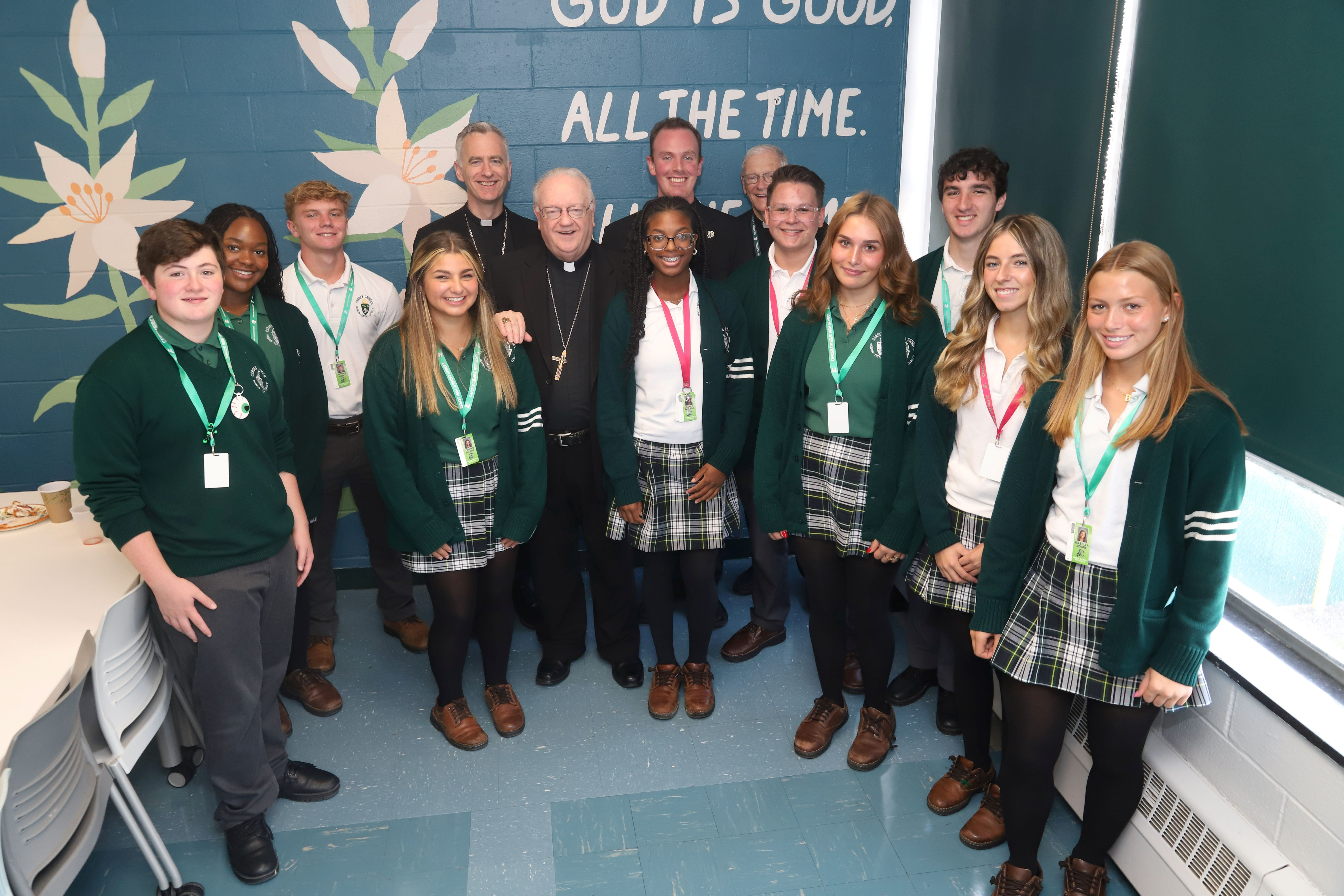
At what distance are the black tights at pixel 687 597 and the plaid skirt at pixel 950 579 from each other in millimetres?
731

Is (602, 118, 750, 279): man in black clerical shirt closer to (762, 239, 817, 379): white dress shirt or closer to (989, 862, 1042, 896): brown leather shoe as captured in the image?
(762, 239, 817, 379): white dress shirt

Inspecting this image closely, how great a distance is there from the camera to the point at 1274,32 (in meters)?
1.94

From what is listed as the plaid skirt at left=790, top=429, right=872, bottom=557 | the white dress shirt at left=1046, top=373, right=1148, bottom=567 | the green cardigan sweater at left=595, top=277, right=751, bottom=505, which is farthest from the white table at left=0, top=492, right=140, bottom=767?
the white dress shirt at left=1046, top=373, right=1148, bottom=567

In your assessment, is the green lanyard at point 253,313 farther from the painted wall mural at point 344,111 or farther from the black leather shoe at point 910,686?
the black leather shoe at point 910,686

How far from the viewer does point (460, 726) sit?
115 inches

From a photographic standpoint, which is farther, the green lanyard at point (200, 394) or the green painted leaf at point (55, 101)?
the green painted leaf at point (55, 101)

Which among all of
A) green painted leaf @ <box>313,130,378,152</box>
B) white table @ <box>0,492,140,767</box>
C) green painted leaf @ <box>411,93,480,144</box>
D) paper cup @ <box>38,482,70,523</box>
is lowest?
white table @ <box>0,492,140,767</box>

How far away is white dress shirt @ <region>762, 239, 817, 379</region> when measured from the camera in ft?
9.70

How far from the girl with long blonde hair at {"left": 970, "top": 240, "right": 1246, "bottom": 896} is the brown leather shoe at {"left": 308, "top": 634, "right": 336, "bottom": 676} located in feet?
8.07

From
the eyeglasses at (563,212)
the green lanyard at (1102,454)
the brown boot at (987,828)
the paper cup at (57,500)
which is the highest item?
the eyeglasses at (563,212)

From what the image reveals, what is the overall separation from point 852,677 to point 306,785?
190cm

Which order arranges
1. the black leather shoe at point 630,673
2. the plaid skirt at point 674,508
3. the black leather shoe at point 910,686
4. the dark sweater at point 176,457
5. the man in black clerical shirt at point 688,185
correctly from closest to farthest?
1. the dark sweater at point 176,457
2. the plaid skirt at point 674,508
3. the black leather shoe at point 910,686
4. the black leather shoe at point 630,673
5. the man in black clerical shirt at point 688,185

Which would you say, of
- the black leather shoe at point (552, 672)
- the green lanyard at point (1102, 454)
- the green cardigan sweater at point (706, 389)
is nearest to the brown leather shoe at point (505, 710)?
the black leather shoe at point (552, 672)

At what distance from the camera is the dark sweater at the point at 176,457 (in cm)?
201
